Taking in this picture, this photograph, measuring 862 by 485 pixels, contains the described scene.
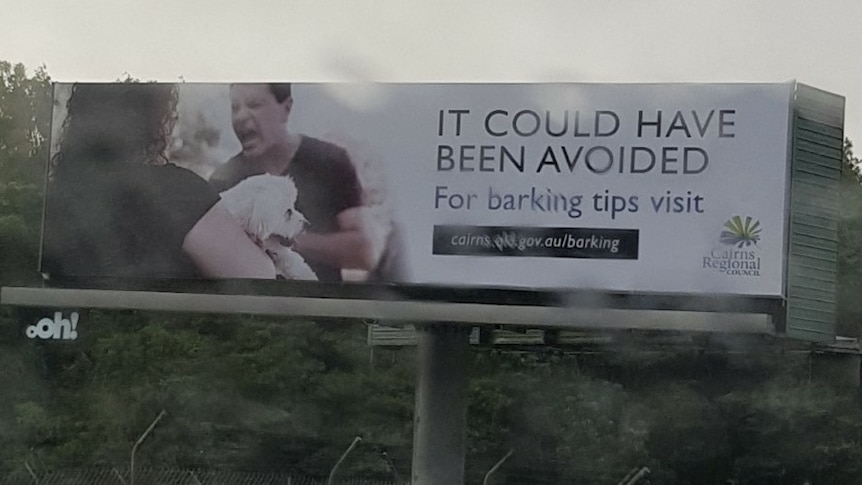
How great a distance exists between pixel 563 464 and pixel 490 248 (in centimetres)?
570

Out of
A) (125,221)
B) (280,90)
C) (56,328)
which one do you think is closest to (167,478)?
(125,221)

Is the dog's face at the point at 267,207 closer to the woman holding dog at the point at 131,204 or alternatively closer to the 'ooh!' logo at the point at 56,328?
the woman holding dog at the point at 131,204

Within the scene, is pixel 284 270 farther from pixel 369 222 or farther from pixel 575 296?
pixel 575 296

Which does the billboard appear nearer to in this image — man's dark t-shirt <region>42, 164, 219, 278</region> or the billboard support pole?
man's dark t-shirt <region>42, 164, 219, 278</region>

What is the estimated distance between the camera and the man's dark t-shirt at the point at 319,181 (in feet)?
43.7

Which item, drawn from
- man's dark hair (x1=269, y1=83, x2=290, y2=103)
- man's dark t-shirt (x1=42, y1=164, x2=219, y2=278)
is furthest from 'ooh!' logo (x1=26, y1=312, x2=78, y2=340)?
man's dark hair (x1=269, y1=83, x2=290, y2=103)

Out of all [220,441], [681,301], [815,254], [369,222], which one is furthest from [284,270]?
[220,441]

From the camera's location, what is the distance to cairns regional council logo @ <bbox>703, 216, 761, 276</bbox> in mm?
12445

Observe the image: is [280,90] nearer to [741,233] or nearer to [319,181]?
[319,181]

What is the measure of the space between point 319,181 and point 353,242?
711mm

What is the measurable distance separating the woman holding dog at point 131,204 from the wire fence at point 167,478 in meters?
2.36

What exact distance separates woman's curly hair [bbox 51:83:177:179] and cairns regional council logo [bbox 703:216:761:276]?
5.46m

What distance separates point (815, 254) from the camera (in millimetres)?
12766

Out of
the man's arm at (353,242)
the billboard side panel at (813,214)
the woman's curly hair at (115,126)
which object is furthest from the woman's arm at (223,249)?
the billboard side panel at (813,214)
